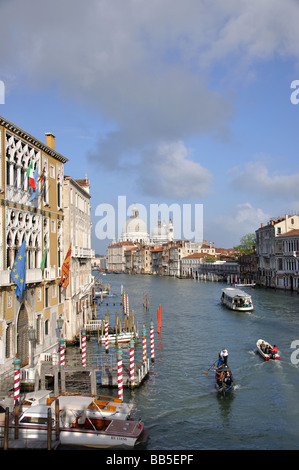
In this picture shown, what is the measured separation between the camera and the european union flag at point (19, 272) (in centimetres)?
1475

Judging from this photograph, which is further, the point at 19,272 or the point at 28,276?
the point at 28,276

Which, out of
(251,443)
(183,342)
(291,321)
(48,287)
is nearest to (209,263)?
(291,321)

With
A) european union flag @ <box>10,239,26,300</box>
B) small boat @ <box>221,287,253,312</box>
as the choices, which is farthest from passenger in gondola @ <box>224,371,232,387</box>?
small boat @ <box>221,287,253,312</box>

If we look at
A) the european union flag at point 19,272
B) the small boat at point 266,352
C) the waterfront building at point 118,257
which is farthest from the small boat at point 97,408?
the waterfront building at point 118,257

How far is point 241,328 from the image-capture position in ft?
97.6

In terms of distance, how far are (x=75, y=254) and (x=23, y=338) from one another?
8113 mm

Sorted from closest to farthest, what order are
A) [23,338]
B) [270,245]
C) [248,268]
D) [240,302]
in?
[23,338]
[240,302]
[270,245]
[248,268]

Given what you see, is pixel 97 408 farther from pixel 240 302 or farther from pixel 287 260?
pixel 287 260

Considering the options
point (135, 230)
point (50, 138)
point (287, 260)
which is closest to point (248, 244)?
point (287, 260)

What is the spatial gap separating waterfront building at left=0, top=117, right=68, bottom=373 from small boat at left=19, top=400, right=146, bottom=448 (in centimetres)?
323

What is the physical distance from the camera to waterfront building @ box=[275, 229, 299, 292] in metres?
54.8

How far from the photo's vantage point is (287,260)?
56.8m

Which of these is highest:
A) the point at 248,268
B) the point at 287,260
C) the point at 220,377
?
the point at 287,260
